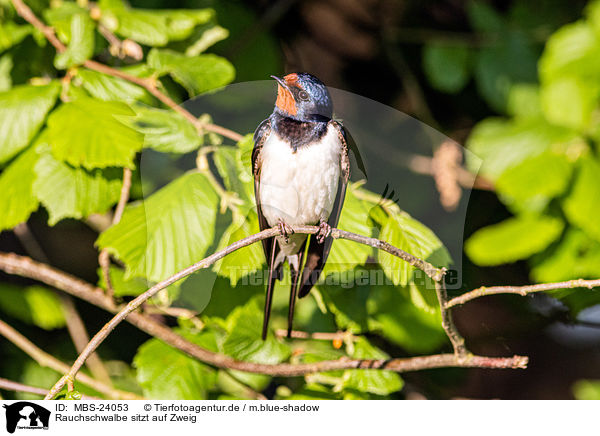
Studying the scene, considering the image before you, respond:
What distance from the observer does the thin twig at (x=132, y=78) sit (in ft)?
2.44

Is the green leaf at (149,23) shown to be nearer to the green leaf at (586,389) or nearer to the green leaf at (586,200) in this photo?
the green leaf at (586,200)

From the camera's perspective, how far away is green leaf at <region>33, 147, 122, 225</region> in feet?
2.56

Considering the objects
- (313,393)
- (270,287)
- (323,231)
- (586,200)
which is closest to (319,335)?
(313,393)

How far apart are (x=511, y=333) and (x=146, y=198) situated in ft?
1.84

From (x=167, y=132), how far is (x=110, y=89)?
0.16 m

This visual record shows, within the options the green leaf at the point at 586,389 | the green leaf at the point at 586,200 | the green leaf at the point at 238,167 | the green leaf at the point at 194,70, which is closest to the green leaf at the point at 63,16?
the green leaf at the point at 194,70

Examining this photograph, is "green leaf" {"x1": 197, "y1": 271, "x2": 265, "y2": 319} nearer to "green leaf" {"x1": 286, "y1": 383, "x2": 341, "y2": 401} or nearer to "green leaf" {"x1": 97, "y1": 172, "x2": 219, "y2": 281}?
"green leaf" {"x1": 97, "y1": 172, "x2": 219, "y2": 281}

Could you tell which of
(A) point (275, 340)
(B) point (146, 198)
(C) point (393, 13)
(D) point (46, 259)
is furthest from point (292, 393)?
(C) point (393, 13)

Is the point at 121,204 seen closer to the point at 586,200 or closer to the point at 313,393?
the point at 313,393

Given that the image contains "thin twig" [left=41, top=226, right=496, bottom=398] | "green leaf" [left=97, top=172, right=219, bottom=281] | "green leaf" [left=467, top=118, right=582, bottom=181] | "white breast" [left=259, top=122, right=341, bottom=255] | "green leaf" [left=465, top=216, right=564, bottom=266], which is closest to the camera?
"thin twig" [left=41, top=226, right=496, bottom=398]

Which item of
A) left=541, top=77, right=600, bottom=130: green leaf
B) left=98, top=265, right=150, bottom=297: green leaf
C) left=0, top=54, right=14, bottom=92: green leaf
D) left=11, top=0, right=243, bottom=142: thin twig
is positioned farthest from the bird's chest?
left=541, top=77, right=600, bottom=130: green leaf

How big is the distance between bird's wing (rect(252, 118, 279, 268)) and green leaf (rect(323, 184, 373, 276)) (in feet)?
0.24

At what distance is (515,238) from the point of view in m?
1.06
